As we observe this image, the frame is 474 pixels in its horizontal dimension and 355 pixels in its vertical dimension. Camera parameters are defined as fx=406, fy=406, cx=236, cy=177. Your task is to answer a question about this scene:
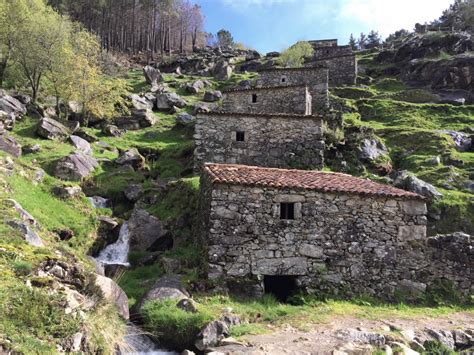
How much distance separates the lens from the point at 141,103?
3766 cm

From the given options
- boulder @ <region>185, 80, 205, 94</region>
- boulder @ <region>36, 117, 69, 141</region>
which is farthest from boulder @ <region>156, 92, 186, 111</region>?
boulder @ <region>36, 117, 69, 141</region>

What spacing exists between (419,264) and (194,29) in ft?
251

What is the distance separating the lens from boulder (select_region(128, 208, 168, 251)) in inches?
636

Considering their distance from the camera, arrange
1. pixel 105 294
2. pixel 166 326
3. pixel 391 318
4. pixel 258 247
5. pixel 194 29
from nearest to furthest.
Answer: pixel 105 294 < pixel 166 326 < pixel 391 318 < pixel 258 247 < pixel 194 29

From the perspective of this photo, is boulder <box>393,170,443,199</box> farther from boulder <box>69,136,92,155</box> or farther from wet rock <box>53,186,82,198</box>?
boulder <box>69,136,92,155</box>

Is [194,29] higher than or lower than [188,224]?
higher

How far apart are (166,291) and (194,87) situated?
39519 mm

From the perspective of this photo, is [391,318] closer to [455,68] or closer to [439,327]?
[439,327]

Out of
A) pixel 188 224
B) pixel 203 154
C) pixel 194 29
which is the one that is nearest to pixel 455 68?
pixel 203 154

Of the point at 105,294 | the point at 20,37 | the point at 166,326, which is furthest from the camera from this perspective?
the point at 20,37

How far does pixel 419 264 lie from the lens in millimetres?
13477

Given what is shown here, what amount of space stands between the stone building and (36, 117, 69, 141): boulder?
17248mm

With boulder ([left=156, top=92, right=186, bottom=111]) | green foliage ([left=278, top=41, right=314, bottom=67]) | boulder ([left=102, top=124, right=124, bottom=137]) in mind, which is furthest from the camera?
green foliage ([left=278, top=41, right=314, bottom=67])

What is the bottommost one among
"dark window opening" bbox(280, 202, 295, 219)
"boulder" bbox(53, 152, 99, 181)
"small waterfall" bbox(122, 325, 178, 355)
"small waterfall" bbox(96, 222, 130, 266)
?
"small waterfall" bbox(122, 325, 178, 355)
